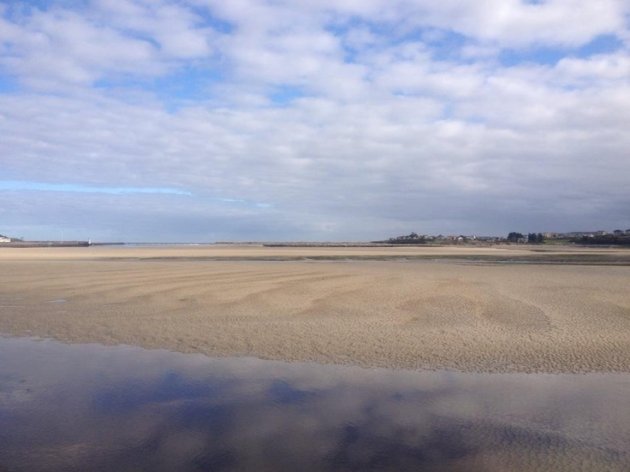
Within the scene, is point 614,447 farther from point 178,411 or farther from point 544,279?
point 544,279

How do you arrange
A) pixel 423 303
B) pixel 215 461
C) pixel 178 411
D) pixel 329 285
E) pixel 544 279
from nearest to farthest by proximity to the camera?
pixel 215 461 → pixel 178 411 → pixel 423 303 → pixel 329 285 → pixel 544 279

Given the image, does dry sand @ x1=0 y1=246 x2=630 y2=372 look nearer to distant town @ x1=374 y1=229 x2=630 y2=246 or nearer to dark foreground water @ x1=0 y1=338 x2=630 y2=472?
dark foreground water @ x1=0 y1=338 x2=630 y2=472

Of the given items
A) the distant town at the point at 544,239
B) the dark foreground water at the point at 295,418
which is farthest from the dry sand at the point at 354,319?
the distant town at the point at 544,239

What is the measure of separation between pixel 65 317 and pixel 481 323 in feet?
30.0

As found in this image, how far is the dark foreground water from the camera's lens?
5141 mm

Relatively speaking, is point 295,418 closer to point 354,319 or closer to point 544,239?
point 354,319

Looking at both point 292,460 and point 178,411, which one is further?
point 178,411

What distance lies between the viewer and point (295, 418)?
6293 millimetres

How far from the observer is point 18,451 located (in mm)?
5246

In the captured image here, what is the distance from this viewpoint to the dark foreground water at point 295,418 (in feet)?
16.9

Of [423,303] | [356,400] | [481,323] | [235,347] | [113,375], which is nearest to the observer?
[356,400]

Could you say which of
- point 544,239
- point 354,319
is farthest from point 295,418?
point 544,239

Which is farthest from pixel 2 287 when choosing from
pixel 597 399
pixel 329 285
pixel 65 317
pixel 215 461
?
pixel 597 399

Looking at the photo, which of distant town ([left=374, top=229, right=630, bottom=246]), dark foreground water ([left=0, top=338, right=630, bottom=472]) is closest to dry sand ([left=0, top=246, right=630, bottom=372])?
dark foreground water ([left=0, top=338, right=630, bottom=472])
